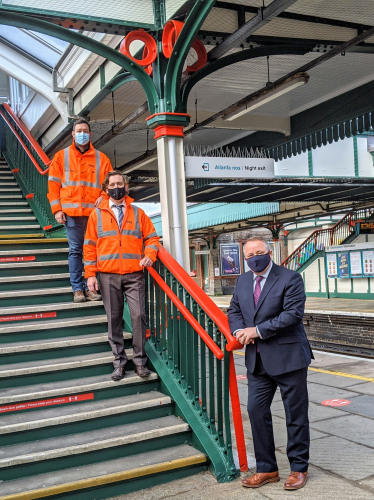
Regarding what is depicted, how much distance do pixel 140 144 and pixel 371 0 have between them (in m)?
7.95

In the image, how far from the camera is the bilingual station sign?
10742mm

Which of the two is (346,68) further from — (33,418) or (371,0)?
(33,418)

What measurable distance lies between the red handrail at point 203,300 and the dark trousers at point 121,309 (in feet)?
1.00

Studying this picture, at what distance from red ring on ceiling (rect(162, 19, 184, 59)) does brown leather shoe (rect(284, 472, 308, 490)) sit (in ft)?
14.4

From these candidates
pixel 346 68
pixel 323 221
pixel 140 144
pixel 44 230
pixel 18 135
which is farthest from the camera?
pixel 323 221

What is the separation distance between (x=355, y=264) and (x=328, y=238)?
3.13m

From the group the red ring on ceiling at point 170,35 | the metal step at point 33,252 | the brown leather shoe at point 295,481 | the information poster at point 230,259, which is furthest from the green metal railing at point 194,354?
the information poster at point 230,259

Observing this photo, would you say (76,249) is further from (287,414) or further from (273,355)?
(287,414)

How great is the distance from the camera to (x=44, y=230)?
26.2ft

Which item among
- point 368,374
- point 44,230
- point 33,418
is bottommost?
point 368,374

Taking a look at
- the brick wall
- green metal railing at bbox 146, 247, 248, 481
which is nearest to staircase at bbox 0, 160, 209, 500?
green metal railing at bbox 146, 247, 248, 481

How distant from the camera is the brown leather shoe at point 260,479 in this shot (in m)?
3.72

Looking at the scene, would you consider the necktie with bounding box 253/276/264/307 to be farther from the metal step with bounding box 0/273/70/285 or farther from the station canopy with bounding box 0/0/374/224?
the station canopy with bounding box 0/0/374/224

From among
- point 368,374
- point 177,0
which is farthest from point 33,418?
point 368,374
